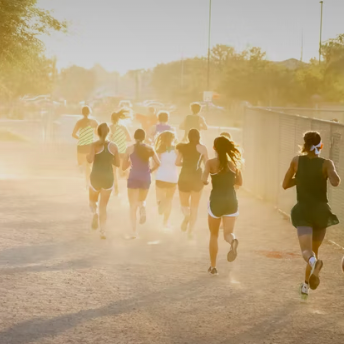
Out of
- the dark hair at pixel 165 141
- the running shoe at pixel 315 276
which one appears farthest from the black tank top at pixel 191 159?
the running shoe at pixel 315 276

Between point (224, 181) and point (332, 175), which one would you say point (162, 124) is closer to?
point (224, 181)

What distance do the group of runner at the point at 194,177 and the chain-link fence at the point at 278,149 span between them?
4.86 feet

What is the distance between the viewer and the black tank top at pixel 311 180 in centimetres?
833

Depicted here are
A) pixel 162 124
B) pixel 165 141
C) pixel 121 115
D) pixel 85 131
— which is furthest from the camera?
pixel 85 131

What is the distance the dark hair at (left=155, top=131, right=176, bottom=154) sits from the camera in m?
12.8

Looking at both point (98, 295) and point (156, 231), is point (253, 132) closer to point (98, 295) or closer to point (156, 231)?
point (156, 231)

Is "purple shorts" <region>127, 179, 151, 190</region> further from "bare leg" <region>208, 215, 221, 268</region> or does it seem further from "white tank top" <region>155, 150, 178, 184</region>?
"bare leg" <region>208, 215, 221, 268</region>

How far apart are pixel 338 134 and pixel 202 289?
4.68 metres

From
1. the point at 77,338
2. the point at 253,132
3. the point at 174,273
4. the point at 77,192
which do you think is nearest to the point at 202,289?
the point at 174,273

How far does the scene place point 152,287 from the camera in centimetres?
899

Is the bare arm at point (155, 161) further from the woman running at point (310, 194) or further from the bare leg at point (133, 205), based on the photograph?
the woman running at point (310, 194)

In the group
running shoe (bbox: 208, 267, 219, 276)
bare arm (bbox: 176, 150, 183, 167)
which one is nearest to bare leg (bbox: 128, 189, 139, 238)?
bare arm (bbox: 176, 150, 183, 167)

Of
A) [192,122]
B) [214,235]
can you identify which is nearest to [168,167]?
[214,235]

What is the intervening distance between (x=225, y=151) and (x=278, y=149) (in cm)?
722
